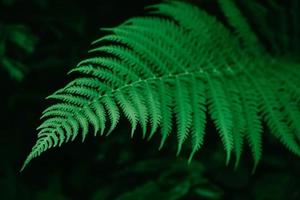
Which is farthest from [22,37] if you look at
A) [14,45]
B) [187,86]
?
[187,86]

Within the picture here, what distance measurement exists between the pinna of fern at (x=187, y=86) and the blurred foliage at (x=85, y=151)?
36 cm

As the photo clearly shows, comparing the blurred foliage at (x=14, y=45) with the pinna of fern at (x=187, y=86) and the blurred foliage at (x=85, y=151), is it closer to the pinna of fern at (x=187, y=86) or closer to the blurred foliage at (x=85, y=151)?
the blurred foliage at (x=85, y=151)

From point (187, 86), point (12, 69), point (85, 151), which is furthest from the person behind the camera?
point (85, 151)

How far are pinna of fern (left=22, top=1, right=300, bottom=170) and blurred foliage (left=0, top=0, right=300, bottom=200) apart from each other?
1.18 ft

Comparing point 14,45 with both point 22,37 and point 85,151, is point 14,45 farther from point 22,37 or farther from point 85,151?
point 85,151

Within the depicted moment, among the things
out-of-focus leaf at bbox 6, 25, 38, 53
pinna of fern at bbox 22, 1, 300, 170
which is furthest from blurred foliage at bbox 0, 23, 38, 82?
pinna of fern at bbox 22, 1, 300, 170

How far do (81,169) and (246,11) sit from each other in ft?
4.30

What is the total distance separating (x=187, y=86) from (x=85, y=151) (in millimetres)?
→ 1009

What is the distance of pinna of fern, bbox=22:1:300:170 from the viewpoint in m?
1.55

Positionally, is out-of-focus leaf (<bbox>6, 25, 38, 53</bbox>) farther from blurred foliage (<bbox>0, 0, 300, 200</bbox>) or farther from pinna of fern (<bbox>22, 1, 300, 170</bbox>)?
pinna of fern (<bbox>22, 1, 300, 170</bbox>)

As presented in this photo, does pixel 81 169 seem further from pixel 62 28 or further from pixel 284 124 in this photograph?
pixel 284 124

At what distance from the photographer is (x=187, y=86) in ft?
6.00

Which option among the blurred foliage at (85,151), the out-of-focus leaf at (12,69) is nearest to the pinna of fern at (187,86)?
the blurred foliage at (85,151)

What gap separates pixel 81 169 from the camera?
8.45 ft
